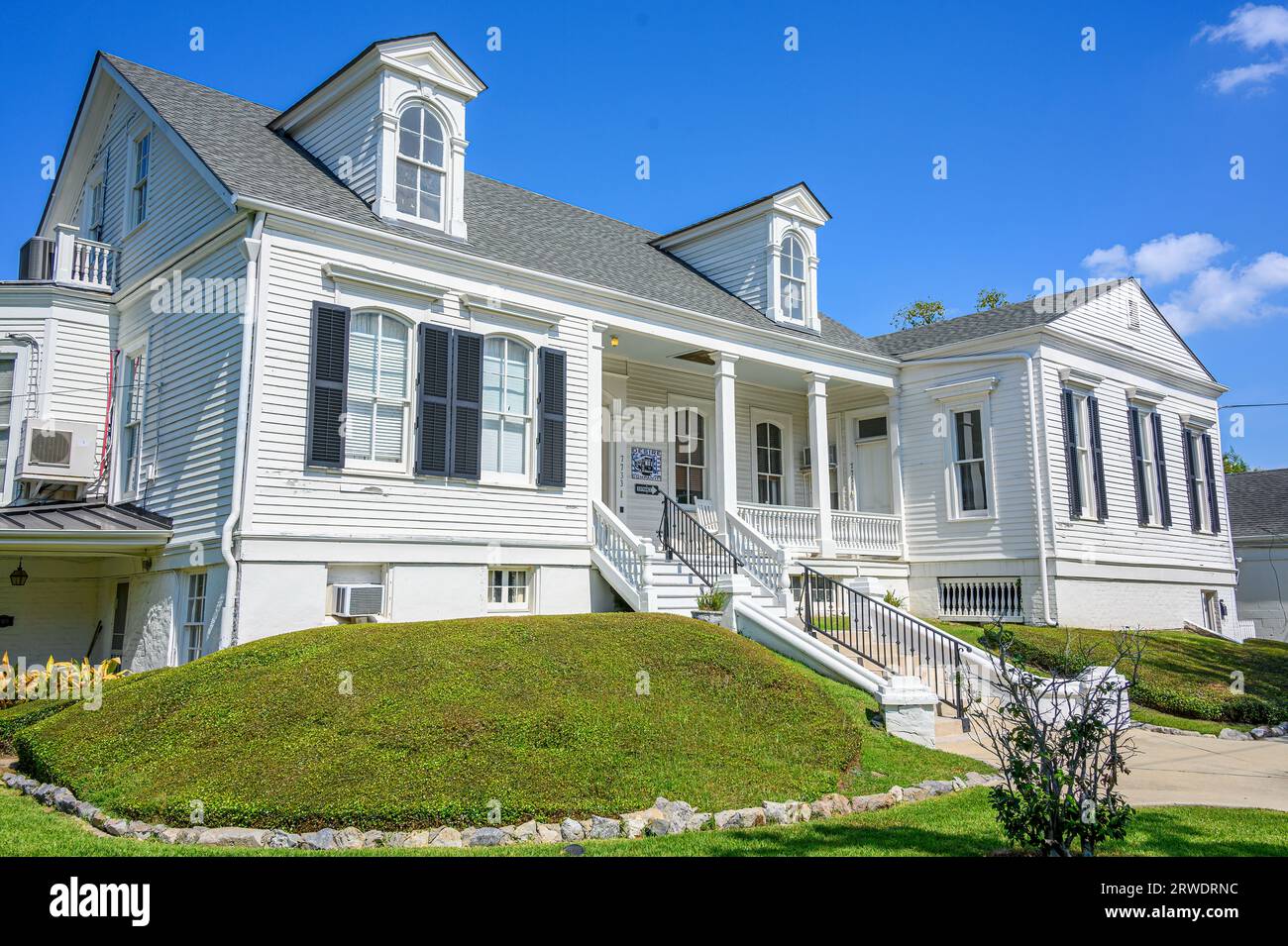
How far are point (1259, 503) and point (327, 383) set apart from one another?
34084 millimetres

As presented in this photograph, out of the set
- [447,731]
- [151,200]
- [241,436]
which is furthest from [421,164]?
[447,731]

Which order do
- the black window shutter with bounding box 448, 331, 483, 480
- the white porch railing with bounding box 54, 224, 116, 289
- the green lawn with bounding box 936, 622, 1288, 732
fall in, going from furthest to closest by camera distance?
the white porch railing with bounding box 54, 224, 116, 289
the black window shutter with bounding box 448, 331, 483, 480
the green lawn with bounding box 936, 622, 1288, 732

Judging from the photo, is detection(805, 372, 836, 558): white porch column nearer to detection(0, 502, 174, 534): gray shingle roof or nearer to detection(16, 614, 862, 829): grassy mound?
detection(16, 614, 862, 829): grassy mound

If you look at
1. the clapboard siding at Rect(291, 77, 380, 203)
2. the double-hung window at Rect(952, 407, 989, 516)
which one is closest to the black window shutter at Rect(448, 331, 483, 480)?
the clapboard siding at Rect(291, 77, 380, 203)

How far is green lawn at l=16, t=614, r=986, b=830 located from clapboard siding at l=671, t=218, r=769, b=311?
10.5 meters

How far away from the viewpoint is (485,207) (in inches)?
659

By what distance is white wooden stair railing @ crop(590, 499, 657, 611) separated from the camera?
13656 mm

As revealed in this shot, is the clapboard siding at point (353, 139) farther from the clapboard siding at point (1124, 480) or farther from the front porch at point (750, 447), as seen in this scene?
the clapboard siding at point (1124, 480)

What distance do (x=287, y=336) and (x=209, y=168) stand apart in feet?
8.28

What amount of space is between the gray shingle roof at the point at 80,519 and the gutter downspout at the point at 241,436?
75.9 inches

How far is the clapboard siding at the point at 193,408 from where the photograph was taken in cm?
1184

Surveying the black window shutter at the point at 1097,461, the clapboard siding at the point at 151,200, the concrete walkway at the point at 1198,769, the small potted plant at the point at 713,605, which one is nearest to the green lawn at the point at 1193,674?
the concrete walkway at the point at 1198,769

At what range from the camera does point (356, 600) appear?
1188 cm
